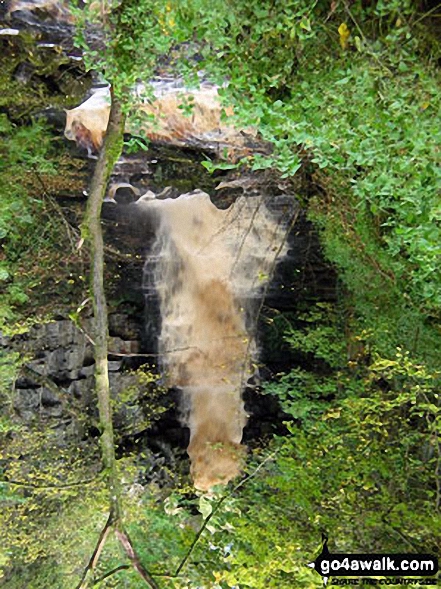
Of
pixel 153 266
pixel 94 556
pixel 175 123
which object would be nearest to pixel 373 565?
pixel 94 556

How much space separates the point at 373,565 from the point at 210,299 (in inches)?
319

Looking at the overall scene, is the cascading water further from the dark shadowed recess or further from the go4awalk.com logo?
the go4awalk.com logo

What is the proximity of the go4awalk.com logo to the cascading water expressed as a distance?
22.4ft

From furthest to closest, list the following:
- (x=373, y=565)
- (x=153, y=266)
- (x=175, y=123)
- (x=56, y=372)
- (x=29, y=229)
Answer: (x=153, y=266) < (x=175, y=123) < (x=56, y=372) < (x=29, y=229) < (x=373, y=565)

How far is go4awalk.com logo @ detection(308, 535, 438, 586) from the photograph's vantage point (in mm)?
4164

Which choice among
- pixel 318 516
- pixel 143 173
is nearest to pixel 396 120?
pixel 318 516

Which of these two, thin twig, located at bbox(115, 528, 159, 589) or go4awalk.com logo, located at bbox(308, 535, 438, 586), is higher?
go4awalk.com logo, located at bbox(308, 535, 438, 586)

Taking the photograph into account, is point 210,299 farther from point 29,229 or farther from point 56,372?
point 29,229

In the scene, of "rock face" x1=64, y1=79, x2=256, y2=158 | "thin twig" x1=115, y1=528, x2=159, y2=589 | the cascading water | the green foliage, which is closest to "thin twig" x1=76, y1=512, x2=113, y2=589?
"thin twig" x1=115, y1=528, x2=159, y2=589

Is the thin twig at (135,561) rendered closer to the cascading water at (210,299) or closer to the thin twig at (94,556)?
the thin twig at (94,556)

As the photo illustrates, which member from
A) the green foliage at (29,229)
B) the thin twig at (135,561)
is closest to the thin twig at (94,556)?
the thin twig at (135,561)

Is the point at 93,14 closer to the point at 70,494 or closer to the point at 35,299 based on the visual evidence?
the point at 35,299

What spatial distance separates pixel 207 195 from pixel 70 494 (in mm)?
6839

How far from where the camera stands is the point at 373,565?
4.37m
